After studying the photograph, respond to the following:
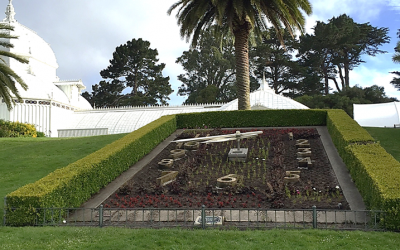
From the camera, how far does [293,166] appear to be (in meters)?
13.9

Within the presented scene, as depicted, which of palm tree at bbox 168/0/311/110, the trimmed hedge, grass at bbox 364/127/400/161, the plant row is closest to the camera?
the trimmed hedge

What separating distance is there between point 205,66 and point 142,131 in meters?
39.2

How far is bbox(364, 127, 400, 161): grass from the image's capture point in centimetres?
1565

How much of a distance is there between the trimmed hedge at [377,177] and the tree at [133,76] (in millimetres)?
45093

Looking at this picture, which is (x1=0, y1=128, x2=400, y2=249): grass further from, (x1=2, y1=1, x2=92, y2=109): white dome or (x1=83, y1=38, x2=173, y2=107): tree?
(x1=83, y1=38, x2=173, y2=107): tree

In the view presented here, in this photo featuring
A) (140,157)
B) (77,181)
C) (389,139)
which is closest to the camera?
(77,181)

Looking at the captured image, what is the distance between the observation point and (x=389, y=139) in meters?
17.8

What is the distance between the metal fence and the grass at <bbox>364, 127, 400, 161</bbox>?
6.99m

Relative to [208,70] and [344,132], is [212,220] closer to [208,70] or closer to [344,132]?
[344,132]

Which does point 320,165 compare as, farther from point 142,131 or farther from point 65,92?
point 65,92

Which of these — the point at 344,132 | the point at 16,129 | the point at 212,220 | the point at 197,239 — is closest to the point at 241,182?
the point at 212,220

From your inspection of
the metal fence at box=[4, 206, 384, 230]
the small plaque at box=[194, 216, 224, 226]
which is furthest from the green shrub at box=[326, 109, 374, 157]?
the small plaque at box=[194, 216, 224, 226]

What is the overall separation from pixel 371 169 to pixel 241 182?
149 inches

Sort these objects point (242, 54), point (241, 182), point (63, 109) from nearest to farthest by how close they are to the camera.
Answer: point (241, 182)
point (242, 54)
point (63, 109)
